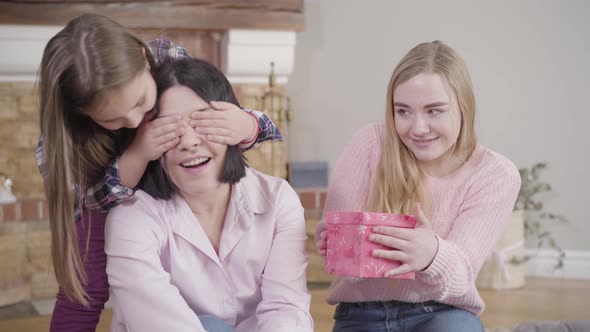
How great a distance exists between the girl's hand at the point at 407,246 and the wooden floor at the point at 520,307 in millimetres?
1170

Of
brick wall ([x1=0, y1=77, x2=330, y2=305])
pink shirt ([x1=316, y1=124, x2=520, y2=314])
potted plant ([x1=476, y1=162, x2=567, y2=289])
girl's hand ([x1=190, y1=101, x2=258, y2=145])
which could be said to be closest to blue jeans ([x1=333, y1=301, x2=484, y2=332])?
pink shirt ([x1=316, y1=124, x2=520, y2=314])

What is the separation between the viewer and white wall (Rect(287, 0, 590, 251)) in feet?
12.0

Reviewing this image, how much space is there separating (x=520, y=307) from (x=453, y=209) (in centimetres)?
138

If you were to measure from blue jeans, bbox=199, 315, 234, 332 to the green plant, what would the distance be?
2269 millimetres

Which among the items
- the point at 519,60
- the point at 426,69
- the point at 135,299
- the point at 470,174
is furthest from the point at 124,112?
the point at 519,60

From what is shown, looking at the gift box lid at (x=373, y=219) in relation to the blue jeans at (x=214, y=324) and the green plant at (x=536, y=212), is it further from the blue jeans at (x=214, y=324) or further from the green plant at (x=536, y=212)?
the green plant at (x=536, y=212)

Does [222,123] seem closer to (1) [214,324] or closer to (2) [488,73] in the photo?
(1) [214,324]

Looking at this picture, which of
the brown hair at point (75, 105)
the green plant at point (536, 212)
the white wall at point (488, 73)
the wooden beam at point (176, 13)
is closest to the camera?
the brown hair at point (75, 105)

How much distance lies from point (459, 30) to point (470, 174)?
2034 millimetres

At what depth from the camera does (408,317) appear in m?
1.85

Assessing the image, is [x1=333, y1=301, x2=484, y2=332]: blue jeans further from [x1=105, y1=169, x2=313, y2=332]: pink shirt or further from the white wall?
the white wall

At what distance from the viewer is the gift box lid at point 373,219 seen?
157 cm

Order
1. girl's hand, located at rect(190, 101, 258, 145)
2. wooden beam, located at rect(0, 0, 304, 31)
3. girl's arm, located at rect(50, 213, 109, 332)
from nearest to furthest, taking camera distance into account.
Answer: girl's hand, located at rect(190, 101, 258, 145) → girl's arm, located at rect(50, 213, 109, 332) → wooden beam, located at rect(0, 0, 304, 31)

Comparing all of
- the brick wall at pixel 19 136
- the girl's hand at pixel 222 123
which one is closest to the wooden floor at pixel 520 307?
the brick wall at pixel 19 136
